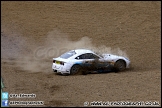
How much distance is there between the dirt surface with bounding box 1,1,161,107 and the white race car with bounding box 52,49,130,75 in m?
0.44

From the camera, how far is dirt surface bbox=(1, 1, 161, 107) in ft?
49.0

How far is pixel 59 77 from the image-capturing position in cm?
1828

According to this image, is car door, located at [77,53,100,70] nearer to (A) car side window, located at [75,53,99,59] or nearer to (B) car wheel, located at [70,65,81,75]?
(A) car side window, located at [75,53,99,59]

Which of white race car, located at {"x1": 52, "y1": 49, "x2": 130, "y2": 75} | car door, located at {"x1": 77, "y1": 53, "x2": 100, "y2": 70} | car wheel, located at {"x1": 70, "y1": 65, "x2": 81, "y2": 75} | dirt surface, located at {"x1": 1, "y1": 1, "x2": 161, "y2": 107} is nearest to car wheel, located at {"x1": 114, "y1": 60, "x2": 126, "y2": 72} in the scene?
white race car, located at {"x1": 52, "y1": 49, "x2": 130, "y2": 75}

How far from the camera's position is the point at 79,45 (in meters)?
25.9

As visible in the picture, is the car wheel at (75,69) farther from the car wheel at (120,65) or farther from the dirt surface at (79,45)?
the car wheel at (120,65)

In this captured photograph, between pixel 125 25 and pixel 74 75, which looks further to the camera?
pixel 125 25

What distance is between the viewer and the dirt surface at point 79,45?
588 inches

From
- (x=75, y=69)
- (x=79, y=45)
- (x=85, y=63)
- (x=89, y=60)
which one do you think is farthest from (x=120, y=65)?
(x=79, y=45)

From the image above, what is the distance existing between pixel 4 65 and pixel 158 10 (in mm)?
18171

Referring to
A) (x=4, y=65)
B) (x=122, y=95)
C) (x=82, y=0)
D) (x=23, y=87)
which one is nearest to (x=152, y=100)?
(x=122, y=95)

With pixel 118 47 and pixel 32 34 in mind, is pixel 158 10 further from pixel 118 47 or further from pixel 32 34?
pixel 32 34

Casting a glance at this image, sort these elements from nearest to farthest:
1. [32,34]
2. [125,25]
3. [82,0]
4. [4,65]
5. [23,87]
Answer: [23,87] < [4,65] < [32,34] < [125,25] < [82,0]

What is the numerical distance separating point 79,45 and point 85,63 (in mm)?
7253
